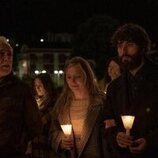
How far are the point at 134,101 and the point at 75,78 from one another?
5.42ft

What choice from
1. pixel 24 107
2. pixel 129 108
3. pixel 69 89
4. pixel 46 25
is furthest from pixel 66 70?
pixel 46 25

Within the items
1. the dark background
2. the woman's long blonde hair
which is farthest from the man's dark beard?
the dark background

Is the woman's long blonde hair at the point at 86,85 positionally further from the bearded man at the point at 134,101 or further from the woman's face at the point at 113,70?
the woman's face at the point at 113,70

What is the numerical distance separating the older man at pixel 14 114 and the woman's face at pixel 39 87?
7.79ft

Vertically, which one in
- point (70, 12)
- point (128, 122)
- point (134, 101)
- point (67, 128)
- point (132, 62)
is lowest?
point (67, 128)

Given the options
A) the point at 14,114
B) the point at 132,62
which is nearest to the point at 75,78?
the point at 14,114

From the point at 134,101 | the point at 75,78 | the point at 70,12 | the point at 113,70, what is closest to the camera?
the point at 134,101

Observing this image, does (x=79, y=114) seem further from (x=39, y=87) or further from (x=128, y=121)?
(x=39, y=87)

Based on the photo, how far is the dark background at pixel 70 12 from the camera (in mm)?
45844

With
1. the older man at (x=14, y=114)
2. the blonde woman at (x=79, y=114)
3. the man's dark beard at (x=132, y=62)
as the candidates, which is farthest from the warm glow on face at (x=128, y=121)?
the blonde woman at (x=79, y=114)

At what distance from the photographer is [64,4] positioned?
5609 cm

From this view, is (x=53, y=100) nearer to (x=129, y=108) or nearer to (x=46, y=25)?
(x=129, y=108)

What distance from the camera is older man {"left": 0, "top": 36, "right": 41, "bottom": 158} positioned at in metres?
5.49

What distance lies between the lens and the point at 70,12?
5672cm
